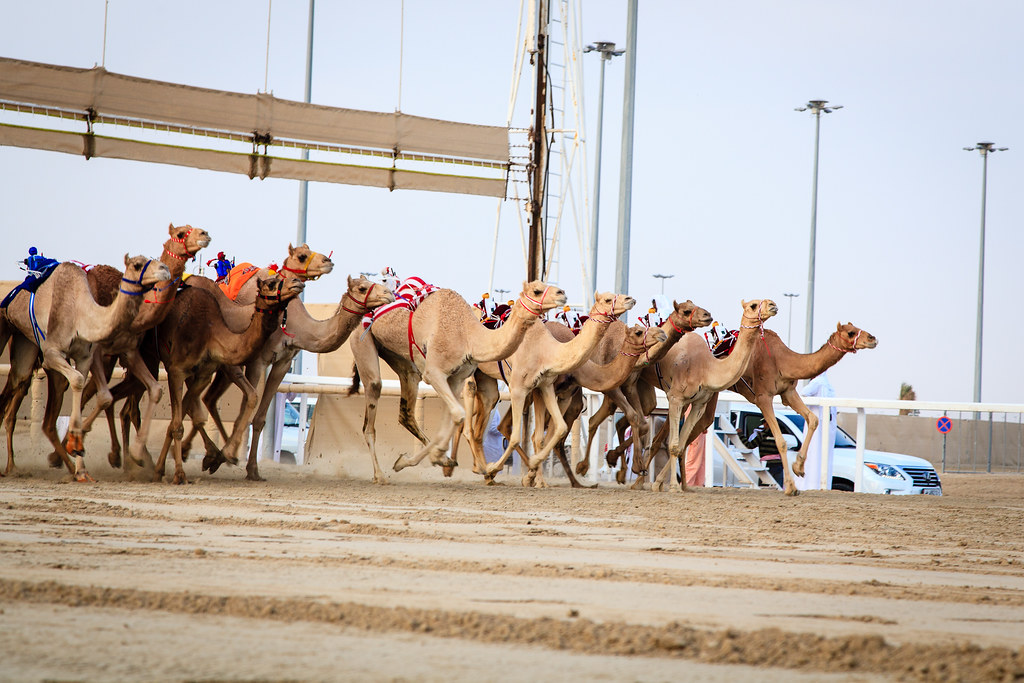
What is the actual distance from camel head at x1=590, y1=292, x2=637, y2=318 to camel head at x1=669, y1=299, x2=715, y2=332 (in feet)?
4.28

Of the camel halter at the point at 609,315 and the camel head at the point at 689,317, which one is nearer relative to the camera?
the camel halter at the point at 609,315

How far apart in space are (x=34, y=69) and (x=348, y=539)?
11.3m

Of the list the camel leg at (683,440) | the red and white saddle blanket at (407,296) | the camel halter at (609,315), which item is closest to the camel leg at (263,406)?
the red and white saddle blanket at (407,296)

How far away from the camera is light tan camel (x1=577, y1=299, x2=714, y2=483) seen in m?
13.6

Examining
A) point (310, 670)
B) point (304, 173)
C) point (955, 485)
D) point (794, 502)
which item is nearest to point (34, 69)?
point (304, 173)

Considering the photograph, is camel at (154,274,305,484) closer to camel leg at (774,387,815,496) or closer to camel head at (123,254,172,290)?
camel head at (123,254,172,290)

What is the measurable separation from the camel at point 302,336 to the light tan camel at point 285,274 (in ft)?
1.21

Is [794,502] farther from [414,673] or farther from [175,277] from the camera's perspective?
[414,673]

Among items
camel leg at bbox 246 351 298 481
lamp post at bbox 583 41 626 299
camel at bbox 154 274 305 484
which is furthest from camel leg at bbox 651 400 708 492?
lamp post at bbox 583 41 626 299

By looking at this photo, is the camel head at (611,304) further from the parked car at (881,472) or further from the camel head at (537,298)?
the parked car at (881,472)

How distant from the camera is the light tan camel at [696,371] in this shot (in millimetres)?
13367

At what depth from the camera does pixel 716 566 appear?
6316 mm

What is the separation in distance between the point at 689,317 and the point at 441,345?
2927 millimetres

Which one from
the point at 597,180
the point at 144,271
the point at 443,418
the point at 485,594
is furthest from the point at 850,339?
the point at 597,180
